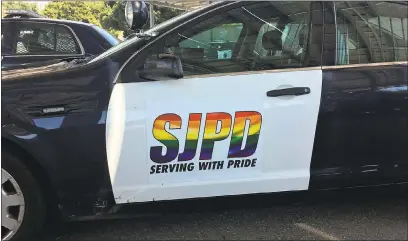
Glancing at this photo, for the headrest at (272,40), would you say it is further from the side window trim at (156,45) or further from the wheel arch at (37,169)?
the wheel arch at (37,169)

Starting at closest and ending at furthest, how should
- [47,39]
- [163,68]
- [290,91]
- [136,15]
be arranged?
1. [163,68]
2. [290,91]
3. [136,15]
4. [47,39]

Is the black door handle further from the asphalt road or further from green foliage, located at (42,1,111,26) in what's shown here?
green foliage, located at (42,1,111,26)

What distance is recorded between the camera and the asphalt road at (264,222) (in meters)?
2.84

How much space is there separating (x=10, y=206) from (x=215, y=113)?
1298 millimetres

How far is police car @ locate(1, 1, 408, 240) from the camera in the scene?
102 inches

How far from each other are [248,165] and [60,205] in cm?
114

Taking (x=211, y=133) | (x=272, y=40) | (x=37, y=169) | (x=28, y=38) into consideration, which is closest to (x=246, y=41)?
(x=272, y=40)

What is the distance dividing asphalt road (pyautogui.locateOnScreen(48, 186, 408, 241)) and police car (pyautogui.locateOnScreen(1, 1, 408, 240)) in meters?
0.10

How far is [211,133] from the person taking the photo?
8.68ft

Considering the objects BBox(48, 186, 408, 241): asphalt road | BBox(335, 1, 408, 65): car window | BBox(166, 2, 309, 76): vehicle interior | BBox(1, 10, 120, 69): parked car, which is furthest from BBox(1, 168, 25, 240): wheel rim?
BBox(1, 10, 120, 69): parked car

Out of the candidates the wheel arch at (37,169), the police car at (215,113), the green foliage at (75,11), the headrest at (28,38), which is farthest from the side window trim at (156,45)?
the headrest at (28,38)

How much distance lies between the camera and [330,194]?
2.94 metres

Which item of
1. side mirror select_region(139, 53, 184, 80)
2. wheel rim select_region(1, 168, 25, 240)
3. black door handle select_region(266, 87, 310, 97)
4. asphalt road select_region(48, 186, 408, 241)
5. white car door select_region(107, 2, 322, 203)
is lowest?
asphalt road select_region(48, 186, 408, 241)

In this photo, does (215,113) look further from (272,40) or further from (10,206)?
(10,206)
